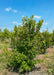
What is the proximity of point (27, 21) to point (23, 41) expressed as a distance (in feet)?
3.71

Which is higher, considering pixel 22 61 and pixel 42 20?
pixel 42 20

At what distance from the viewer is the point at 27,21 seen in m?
4.46

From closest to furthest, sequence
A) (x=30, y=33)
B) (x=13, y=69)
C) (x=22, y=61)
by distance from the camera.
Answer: (x=22, y=61), (x=30, y=33), (x=13, y=69)

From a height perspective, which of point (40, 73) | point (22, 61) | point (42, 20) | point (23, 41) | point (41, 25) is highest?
point (42, 20)

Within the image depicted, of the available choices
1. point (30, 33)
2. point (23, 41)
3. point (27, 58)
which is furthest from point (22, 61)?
point (30, 33)

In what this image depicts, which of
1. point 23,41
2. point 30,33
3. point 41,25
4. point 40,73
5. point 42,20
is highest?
point 42,20

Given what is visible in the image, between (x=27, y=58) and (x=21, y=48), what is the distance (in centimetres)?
66

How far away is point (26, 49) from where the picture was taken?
14.8 ft

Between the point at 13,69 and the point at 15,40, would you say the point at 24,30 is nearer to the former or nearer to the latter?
the point at 15,40

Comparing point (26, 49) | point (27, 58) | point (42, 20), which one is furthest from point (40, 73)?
point (42, 20)

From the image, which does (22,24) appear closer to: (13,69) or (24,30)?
(24,30)

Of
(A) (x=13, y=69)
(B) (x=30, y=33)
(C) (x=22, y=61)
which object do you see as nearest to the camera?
(C) (x=22, y=61)

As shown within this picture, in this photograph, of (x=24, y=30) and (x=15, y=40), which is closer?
(x=24, y=30)

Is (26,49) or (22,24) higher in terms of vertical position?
(22,24)
